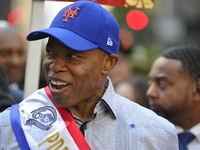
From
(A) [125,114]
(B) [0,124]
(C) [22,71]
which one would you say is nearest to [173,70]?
(A) [125,114]

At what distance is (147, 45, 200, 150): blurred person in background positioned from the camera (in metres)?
4.38

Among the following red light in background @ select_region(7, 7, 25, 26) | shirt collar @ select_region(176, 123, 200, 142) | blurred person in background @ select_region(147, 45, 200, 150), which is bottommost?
red light in background @ select_region(7, 7, 25, 26)

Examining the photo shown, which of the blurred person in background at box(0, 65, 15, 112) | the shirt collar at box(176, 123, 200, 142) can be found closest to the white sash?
the blurred person in background at box(0, 65, 15, 112)

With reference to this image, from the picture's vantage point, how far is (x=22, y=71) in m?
6.52

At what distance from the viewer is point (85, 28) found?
9.77 ft

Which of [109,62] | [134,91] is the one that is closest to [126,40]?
[134,91]

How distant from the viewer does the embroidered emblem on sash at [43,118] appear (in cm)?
294

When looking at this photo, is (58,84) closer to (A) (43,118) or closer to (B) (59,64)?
(B) (59,64)

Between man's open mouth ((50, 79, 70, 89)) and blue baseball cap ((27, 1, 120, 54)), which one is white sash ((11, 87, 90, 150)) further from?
blue baseball cap ((27, 1, 120, 54))

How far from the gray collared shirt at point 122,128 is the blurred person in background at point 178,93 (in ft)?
4.03

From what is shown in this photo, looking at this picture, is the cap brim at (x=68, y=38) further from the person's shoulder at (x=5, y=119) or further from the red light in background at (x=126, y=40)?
the red light in background at (x=126, y=40)

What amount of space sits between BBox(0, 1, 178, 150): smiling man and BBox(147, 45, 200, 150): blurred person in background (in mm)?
1236

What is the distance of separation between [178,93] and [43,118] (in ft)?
5.89

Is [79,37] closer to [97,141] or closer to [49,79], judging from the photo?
[49,79]
